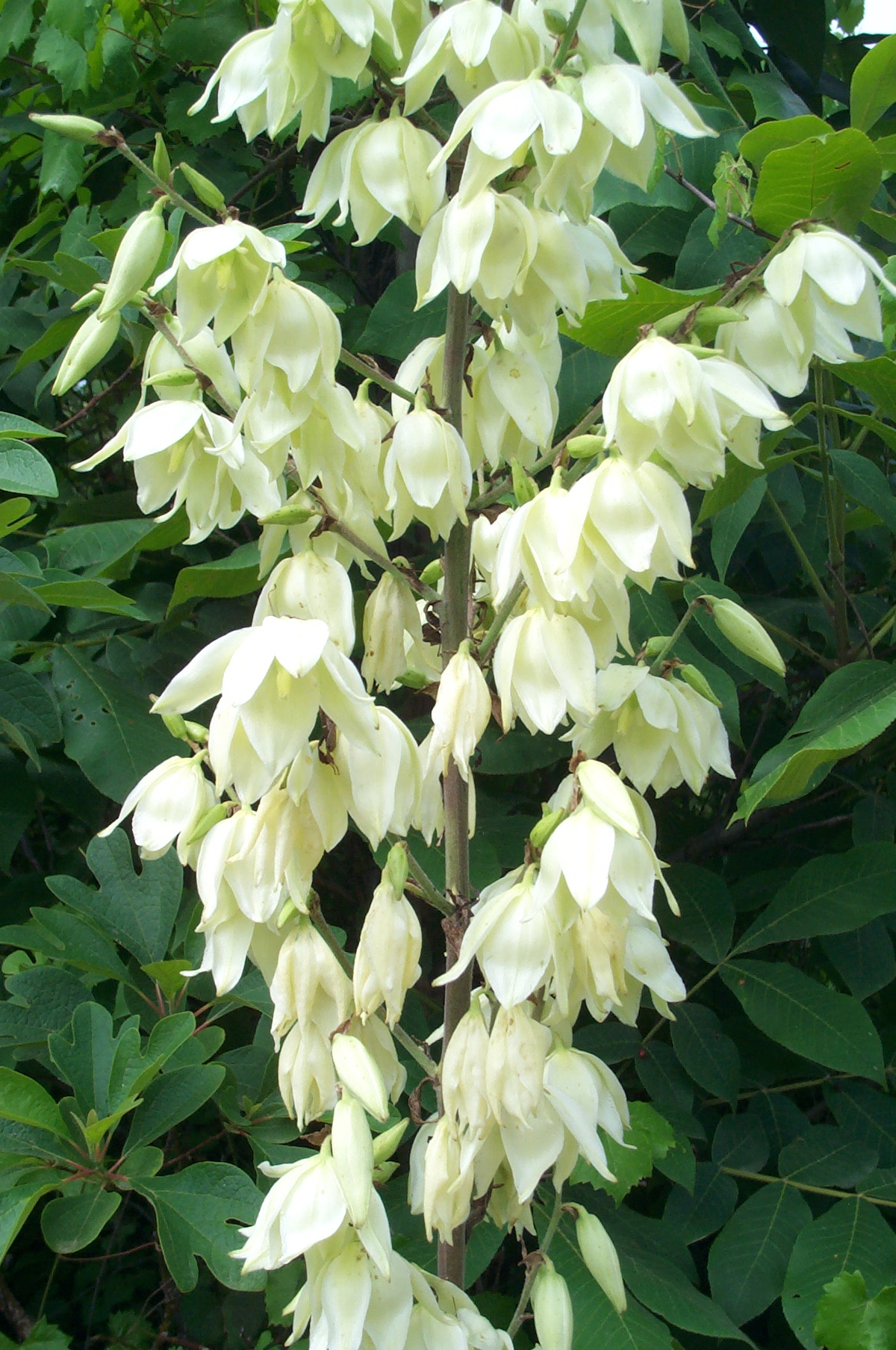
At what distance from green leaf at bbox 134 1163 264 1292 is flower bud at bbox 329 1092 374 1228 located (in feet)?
1.07

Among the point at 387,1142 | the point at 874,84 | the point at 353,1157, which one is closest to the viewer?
the point at 353,1157

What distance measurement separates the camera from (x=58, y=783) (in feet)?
4.49

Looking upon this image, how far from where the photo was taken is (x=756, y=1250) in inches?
45.3

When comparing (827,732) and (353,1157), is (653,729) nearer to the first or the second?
(827,732)

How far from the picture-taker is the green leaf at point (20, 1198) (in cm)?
93

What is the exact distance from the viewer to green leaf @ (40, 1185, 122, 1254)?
96 cm

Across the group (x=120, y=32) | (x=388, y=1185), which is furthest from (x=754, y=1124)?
(x=120, y=32)

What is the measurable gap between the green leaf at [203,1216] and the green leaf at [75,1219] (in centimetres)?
3

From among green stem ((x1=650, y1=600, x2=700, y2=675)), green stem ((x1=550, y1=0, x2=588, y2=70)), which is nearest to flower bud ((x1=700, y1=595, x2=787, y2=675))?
green stem ((x1=650, y1=600, x2=700, y2=675))

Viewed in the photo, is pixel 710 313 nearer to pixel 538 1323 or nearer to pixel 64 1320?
pixel 538 1323

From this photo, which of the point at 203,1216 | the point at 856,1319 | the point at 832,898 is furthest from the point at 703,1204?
the point at 203,1216

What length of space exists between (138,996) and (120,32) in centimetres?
129

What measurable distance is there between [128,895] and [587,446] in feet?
2.56

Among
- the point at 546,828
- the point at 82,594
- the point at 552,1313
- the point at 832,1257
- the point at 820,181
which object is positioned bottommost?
the point at 832,1257
